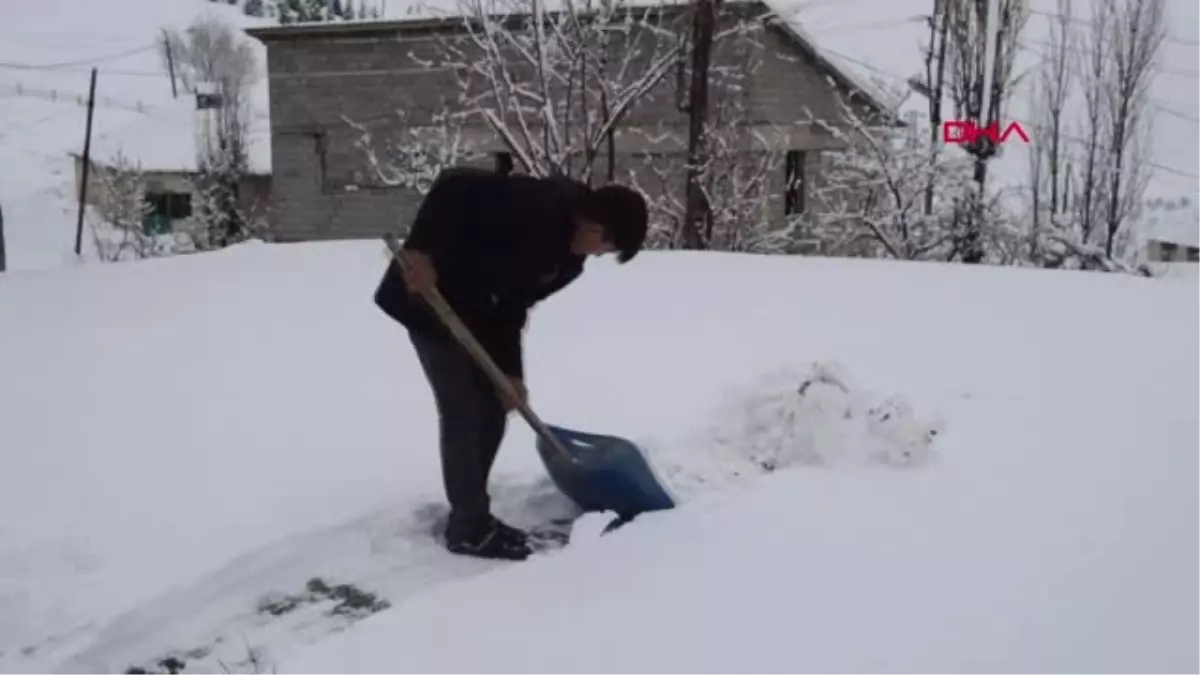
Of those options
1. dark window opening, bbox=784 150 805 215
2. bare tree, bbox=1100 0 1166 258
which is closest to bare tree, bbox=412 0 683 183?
dark window opening, bbox=784 150 805 215

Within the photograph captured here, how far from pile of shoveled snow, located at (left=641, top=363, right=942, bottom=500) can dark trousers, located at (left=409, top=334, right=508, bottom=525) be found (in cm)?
53

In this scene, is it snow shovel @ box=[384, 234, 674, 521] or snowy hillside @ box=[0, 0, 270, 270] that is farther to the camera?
snowy hillside @ box=[0, 0, 270, 270]

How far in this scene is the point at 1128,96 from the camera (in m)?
14.3

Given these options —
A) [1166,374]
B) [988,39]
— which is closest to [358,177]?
[988,39]

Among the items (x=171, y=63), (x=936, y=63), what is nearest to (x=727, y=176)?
(x=936, y=63)

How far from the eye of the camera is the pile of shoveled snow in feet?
9.89

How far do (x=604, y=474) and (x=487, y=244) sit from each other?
67 centimetres

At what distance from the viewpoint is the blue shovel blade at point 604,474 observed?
2.84 m

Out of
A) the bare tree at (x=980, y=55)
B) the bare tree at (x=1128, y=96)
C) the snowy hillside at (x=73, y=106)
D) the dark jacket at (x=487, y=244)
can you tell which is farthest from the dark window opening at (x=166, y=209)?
the dark jacket at (x=487, y=244)

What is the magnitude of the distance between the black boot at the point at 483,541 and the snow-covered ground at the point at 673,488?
52 millimetres

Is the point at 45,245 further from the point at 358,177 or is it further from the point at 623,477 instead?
the point at 623,477

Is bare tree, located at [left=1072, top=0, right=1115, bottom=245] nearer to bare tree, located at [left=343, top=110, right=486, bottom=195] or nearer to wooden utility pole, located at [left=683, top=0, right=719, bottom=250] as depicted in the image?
wooden utility pole, located at [left=683, top=0, right=719, bottom=250]

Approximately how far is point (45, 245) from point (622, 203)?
24591mm

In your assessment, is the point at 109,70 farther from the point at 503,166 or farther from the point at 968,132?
the point at 503,166
